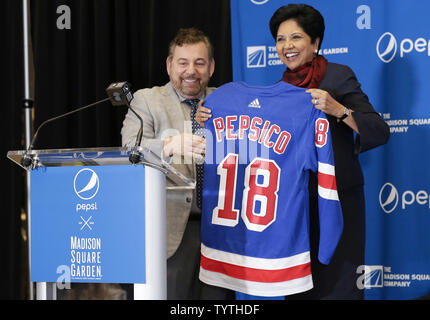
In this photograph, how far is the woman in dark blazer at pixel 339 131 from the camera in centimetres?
232

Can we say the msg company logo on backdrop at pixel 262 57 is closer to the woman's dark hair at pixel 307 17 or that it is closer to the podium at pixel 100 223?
the woman's dark hair at pixel 307 17

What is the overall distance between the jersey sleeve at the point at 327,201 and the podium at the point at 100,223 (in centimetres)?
84

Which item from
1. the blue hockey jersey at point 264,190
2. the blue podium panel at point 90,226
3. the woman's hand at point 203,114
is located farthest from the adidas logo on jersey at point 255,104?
the blue podium panel at point 90,226

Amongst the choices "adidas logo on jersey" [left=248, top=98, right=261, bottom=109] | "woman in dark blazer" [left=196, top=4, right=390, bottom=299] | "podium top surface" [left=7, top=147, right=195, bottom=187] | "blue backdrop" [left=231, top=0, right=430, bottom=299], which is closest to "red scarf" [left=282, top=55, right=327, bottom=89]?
"woman in dark blazer" [left=196, top=4, right=390, bottom=299]

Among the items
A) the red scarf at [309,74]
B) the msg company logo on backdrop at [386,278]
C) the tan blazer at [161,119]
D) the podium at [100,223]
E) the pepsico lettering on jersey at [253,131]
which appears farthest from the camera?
the msg company logo on backdrop at [386,278]

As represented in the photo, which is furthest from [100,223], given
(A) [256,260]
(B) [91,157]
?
(A) [256,260]

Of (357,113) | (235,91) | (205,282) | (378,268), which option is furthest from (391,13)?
(205,282)

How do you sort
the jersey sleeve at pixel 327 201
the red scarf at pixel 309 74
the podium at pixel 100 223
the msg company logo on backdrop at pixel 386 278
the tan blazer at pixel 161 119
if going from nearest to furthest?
the podium at pixel 100 223 < the jersey sleeve at pixel 327 201 < the red scarf at pixel 309 74 < the tan blazer at pixel 161 119 < the msg company logo on backdrop at pixel 386 278

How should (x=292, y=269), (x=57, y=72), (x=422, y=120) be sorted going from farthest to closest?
(x=57, y=72)
(x=422, y=120)
(x=292, y=269)

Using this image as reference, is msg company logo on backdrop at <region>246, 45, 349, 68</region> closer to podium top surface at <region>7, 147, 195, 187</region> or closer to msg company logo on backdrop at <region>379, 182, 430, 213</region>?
msg company logo on backdrop at <region>379, 182, 430, 213</region>

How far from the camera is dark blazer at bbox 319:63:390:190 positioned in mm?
2342

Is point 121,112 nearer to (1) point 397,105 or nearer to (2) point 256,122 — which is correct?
(2) point 256,122

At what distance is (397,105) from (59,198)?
234 cm

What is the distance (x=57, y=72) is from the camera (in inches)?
133
